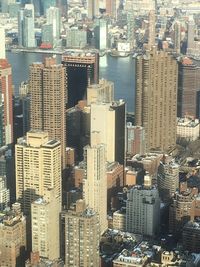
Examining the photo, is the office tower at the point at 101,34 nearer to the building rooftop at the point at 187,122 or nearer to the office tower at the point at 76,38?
the office tower at the point at 76,38

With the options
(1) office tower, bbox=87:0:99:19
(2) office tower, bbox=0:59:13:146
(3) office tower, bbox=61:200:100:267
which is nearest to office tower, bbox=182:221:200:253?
(3) office tower, bbox=61:200:100:267

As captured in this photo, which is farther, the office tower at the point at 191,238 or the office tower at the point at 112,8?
the office tower at the point at 112,8

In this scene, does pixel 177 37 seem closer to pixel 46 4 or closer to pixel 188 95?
pixel 46 4

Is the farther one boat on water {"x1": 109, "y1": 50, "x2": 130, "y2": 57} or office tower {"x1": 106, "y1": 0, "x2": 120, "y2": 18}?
office tower {"x1": 106, "y1": 0, "x2": 120, "y2": 18}

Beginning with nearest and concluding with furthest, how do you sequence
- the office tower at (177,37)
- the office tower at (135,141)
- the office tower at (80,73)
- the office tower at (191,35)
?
the office tower at (135,141) → the office tower at (80,73) → the office tower at (177,37) → the office tower at (191,35)

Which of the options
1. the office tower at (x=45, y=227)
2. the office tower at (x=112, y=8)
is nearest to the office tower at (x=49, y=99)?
the office tower at (x=45, y=227)

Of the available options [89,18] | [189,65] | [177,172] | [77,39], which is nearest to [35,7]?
[89,18]

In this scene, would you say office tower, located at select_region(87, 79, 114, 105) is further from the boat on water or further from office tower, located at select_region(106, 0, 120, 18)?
office tower, located at select_region(106, 0, 120, 18)
